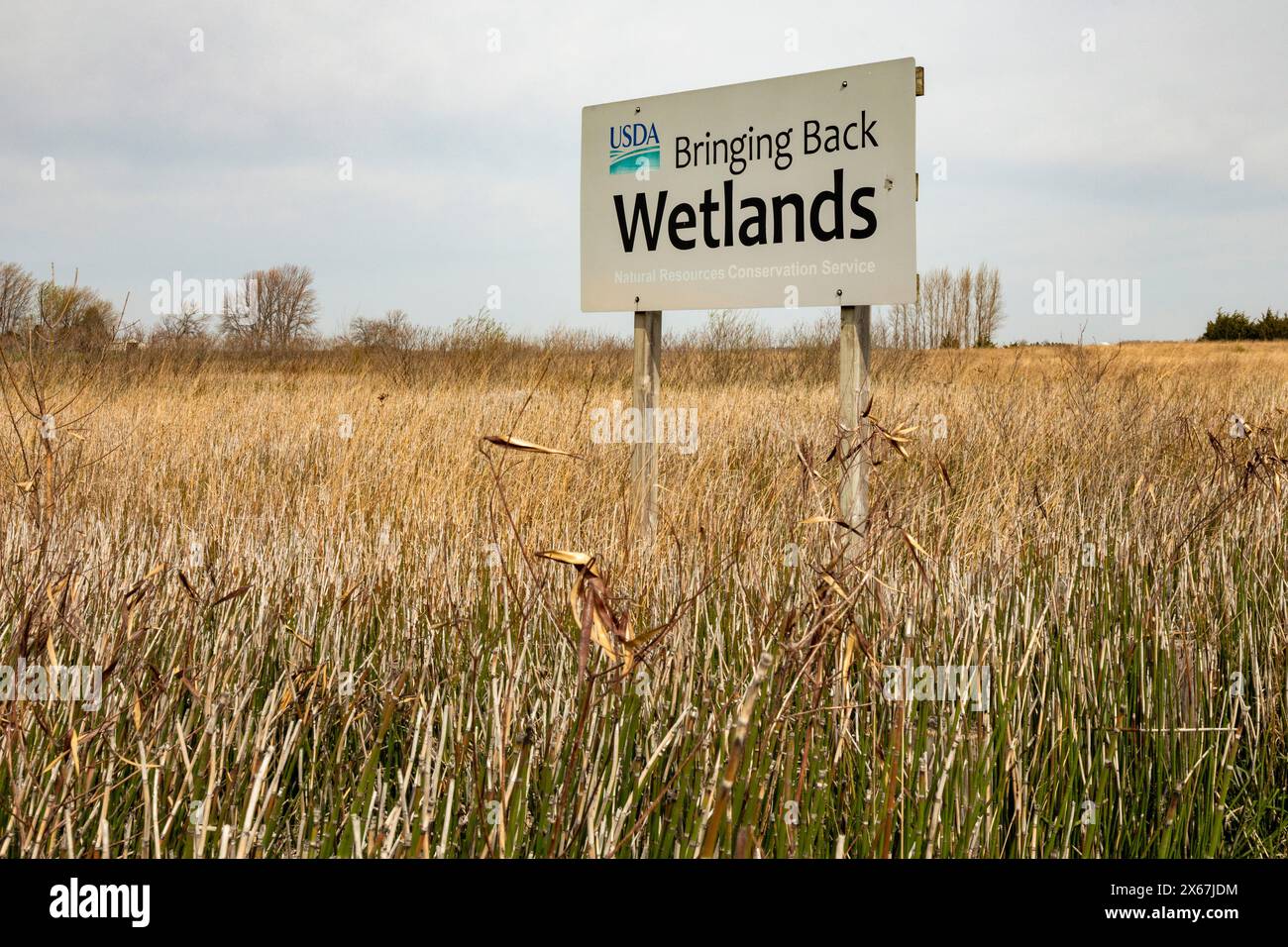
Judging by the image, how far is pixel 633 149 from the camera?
13.3 feet

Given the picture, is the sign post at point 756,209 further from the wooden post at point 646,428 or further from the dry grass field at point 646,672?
the dry grass field at point 646,672

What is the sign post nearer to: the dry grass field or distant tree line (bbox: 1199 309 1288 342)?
the dry grass field

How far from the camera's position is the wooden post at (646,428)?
389 centimetres

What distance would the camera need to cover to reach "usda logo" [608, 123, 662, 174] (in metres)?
4.00

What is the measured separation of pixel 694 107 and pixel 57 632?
10.1 feet

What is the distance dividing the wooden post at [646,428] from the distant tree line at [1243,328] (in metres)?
46.9

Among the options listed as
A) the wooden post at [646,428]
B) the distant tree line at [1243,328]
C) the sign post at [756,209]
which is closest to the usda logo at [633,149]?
the sign post at [756,209]

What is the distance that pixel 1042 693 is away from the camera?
6.27 ft

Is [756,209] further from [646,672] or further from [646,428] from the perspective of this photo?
[646,672]

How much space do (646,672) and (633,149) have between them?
9.54 feet

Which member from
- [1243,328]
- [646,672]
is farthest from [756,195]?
[1243,328]

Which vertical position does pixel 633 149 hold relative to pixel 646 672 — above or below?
above

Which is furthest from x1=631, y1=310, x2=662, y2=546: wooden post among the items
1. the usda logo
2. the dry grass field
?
the usda logo

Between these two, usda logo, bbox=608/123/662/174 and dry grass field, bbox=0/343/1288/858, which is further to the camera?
usda logo, bbox=608/123/662/174
